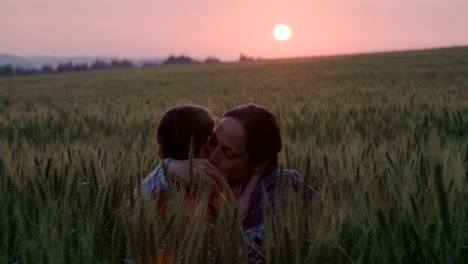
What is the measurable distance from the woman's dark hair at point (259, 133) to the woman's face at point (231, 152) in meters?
0.02

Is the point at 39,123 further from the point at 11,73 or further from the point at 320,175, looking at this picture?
the point at 11,73

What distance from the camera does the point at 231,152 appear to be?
1.82 m

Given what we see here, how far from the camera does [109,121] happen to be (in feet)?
13.8

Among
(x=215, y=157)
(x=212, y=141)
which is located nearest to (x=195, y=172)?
(x=215, y=157)

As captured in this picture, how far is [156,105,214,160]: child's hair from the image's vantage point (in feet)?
6.51

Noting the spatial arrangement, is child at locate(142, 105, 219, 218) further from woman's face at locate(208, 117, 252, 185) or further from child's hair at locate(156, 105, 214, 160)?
woman's face at locate(208, 117, 252, 185)

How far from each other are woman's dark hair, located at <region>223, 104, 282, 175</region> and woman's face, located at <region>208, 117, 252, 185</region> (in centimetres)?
2

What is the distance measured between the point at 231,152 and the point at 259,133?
0.12m

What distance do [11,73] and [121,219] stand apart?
60978 millimetres

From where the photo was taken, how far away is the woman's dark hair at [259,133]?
1846mm

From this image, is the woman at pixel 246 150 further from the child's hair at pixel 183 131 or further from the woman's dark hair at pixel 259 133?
the child's hair at pixel 183 131

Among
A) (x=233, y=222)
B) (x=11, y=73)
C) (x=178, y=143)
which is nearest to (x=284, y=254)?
(x=233, y=222)

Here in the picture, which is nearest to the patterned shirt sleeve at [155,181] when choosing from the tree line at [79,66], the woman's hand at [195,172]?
the woman's hand at [195,172]

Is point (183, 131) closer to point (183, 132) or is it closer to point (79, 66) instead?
point (183, 132)
